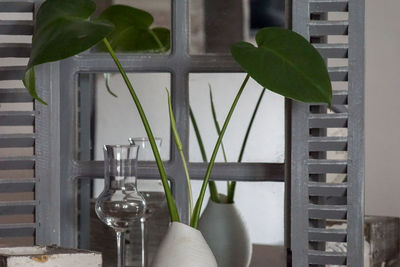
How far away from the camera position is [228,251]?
1.31 meters

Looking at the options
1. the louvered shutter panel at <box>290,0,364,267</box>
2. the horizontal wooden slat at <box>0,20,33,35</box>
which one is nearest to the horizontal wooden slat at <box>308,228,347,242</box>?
the louvered shutter panel at <box>290,0,364,267</box>

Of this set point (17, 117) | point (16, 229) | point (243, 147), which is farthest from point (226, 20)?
point (16, 229)

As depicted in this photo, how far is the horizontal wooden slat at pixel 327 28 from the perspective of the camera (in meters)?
1.17

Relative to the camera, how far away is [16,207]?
1.26m

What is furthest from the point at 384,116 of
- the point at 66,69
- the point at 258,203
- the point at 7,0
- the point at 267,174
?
the point at 7,0

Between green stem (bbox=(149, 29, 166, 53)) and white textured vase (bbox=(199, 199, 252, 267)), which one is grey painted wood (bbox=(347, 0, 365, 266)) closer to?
white textured vase (bbox=(199, 199, 252, 267))

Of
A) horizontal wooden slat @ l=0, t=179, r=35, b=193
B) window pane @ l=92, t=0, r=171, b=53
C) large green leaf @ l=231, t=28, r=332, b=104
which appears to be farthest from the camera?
window pane @ l=92, t=0, r=171, b=53

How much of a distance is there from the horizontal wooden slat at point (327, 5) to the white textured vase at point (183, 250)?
391 mm

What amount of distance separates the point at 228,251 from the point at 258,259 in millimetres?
180

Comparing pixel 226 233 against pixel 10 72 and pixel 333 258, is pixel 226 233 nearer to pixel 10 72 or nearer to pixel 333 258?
pixel 333 258

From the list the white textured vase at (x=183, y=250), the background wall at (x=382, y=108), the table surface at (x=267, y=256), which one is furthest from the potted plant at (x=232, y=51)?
the background wall at (x=382, y=108)

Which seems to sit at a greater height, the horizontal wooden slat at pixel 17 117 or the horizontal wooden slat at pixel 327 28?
the horizontal wooden slat at pixel 327 28

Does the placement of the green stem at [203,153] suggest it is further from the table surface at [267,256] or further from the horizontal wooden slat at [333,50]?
the horizontal wooden slat at [333,50]

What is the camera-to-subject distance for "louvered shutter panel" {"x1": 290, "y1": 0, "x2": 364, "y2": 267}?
45.6 inches
